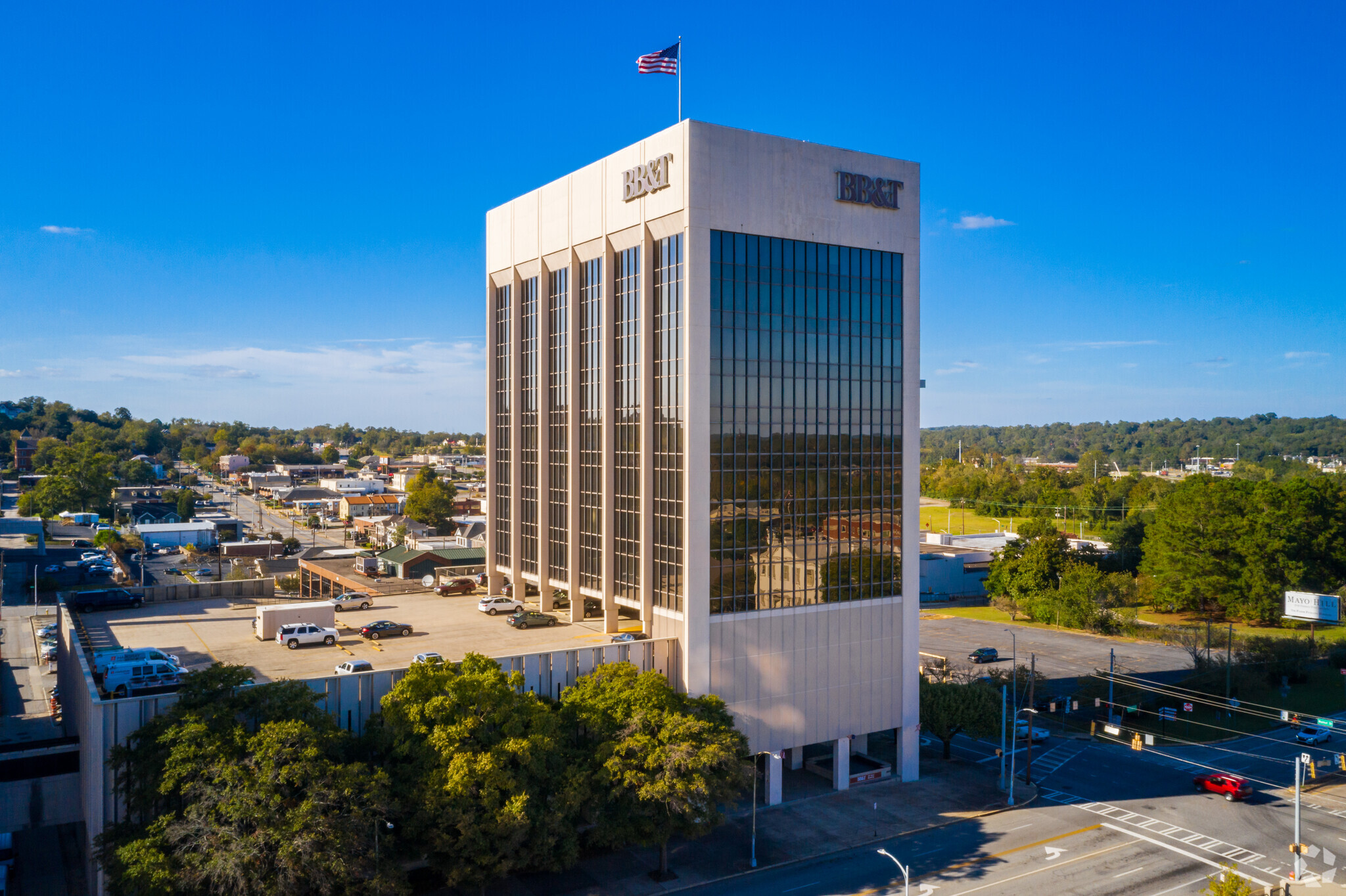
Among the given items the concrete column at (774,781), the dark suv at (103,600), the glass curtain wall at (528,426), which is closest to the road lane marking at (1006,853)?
the concrete column at (774,781)

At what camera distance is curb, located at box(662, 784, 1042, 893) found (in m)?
43.1

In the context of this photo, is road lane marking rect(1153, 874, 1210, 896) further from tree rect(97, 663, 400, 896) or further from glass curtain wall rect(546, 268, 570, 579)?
glass curtain wall rect(546, 268, 570, 579)

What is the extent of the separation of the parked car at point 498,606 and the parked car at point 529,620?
260 cm

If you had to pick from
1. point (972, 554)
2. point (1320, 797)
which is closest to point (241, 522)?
point (972, 554)

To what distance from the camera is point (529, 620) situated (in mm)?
59625

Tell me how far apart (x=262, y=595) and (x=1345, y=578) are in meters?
131

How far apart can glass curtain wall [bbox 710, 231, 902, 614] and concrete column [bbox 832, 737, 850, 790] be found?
9035 mm

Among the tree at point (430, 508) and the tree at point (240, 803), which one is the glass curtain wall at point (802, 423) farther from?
the tree at point (430, 508)

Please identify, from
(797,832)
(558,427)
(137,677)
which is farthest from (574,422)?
(797,832)

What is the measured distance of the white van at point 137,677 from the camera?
137 feet

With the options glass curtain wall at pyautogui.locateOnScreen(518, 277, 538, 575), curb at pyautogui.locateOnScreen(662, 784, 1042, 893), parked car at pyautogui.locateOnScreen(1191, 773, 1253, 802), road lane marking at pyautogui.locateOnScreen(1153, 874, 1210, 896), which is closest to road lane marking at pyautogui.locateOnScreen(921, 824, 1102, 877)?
curb at pyautogui.locateOnScreen(662, 784, 1042, 893)

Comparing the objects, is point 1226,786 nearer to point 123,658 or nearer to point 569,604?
point 569,604

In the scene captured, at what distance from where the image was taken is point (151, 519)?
191 m

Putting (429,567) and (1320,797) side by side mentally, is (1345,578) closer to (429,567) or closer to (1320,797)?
(1320,797)
